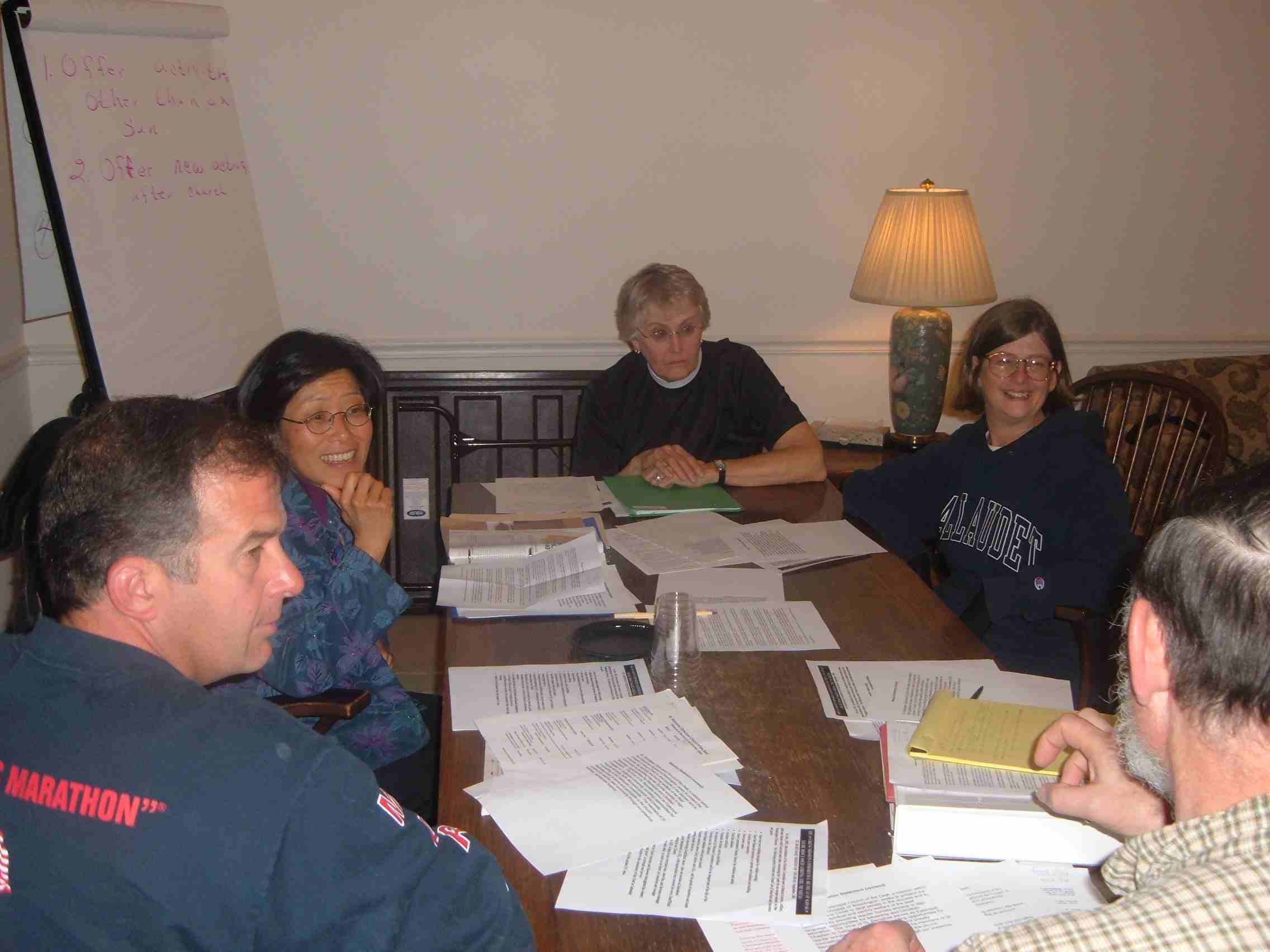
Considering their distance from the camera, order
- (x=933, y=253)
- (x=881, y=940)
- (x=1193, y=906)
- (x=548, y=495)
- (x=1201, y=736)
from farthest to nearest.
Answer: (x=933, y=253) → (x=548, y=495) → (x=881, y=940) → (x=1201, y=736) → (x=1193, y=906)

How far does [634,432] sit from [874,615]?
1349 mm

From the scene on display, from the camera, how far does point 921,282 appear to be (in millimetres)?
3371

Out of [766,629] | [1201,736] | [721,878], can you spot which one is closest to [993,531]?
[766,629]

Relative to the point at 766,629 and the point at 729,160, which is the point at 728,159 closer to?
the point at 729,160

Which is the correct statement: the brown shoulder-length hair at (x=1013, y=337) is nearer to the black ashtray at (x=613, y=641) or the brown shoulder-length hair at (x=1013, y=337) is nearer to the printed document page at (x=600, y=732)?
the black ashtray at (x=613, y=641)

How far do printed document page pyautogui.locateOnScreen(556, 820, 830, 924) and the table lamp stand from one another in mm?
2409

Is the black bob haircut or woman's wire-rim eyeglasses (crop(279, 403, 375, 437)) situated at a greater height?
the black bob haircut

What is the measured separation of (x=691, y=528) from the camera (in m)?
2.38

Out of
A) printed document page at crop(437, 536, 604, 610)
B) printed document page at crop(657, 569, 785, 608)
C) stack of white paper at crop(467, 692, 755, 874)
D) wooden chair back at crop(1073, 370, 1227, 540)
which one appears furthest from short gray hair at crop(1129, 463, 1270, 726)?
wooden chair back at crop(1073, 370, 1227, 540)

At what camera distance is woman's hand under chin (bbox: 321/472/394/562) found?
6.75ft

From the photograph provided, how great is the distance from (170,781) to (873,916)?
66 cm

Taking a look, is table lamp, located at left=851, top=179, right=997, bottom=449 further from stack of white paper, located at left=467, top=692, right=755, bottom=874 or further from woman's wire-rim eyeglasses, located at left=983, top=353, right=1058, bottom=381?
stack of white paper, located at left=467, top=692, right=755, bottom=874

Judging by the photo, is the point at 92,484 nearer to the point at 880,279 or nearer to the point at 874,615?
the point at 874,615

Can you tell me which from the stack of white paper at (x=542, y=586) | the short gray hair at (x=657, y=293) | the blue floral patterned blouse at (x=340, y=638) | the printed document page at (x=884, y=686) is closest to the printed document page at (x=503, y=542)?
the stack of white paper at (x=542, y=586)
